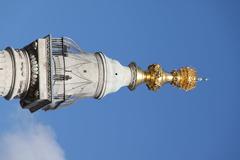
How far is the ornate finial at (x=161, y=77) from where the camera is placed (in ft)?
121

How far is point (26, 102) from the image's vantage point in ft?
106

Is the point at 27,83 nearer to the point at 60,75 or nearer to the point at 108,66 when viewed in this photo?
the point at 60,75

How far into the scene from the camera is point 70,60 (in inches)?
1288

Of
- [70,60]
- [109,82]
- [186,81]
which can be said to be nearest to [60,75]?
[70,60]

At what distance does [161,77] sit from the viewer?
38438mm

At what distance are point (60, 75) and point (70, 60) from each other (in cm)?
103

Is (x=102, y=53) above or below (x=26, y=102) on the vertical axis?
above

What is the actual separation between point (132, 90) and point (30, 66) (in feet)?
25.5

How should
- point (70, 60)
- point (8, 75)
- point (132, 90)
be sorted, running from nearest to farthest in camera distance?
point (8, 75)
point (70, 60)
point (132, 90)

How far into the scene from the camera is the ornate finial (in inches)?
1457

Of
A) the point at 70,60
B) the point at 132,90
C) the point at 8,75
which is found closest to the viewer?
the point at 8,75

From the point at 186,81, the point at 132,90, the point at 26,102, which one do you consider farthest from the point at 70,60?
the point at 186,81

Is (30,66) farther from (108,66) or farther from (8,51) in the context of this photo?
(108,66)

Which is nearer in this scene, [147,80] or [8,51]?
[8,51]
